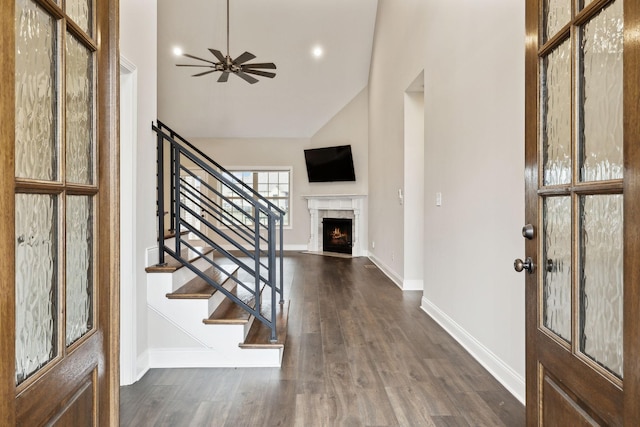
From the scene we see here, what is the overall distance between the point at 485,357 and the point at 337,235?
5.95 meters

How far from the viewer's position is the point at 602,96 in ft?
3.15

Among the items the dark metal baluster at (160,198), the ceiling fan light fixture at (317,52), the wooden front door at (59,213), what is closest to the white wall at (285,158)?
the ceiling fan light fixture at (317,52)

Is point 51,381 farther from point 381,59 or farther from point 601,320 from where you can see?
point 381,59

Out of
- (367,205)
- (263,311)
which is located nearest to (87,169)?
(263,311)

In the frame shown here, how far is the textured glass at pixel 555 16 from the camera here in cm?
108

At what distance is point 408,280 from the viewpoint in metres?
4.69

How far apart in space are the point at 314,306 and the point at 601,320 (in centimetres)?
318

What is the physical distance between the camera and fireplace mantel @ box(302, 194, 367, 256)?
7949mm

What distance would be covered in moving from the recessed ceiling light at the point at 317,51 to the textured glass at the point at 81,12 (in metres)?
6.44

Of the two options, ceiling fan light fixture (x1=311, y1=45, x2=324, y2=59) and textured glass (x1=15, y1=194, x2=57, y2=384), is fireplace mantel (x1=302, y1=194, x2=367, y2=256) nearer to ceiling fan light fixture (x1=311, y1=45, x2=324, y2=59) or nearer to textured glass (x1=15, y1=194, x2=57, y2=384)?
ceiling fan light fixture (x1=311, y1=45, x2=324, y2=59)

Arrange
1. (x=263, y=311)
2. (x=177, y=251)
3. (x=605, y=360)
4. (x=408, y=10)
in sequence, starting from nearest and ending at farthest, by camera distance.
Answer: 1. (x=605, y=360)
2. (x=177, y=251)
3. (x=263, y=311)
4. (x=408, y=10)

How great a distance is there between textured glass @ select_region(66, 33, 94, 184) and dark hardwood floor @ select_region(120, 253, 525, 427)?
1396mm

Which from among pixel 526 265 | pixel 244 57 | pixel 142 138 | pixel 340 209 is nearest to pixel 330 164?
pixel 340 209

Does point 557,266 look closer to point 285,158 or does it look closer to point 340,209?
point 340,209
